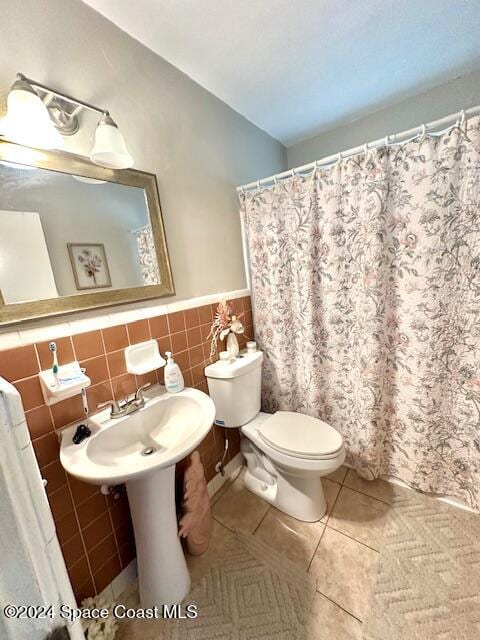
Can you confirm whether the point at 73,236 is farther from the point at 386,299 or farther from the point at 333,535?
the point at 333,535

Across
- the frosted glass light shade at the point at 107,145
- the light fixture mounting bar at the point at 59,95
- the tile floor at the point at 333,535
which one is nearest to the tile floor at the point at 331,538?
the tile floor at the point at 333,535

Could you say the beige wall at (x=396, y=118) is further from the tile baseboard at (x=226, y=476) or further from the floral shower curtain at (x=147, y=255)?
the tile baseboard at (x=226, y=476)

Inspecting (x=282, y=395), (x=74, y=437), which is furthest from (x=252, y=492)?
(x=74, y=437)

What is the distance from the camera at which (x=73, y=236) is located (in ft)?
2.99

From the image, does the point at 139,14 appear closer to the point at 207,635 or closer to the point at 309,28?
the point at 309,28

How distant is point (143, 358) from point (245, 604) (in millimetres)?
1070

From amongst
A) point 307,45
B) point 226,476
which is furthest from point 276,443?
point 307,45

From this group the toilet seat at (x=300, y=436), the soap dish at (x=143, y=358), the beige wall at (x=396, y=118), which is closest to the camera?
the soap dish at (x=143, y=358)

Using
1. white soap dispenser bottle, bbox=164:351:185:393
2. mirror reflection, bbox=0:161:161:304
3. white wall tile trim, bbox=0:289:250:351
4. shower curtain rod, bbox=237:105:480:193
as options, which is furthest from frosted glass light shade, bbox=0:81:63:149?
shower curtain rod, bbox=237:105:480:193

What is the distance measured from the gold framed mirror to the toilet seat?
2.98ft

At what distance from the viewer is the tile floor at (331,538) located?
0.96m

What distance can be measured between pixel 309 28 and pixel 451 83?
0.98 m

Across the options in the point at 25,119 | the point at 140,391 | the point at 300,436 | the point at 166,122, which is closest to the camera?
the point at 25,119

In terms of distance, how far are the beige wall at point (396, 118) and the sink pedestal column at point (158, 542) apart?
224 centimetres
